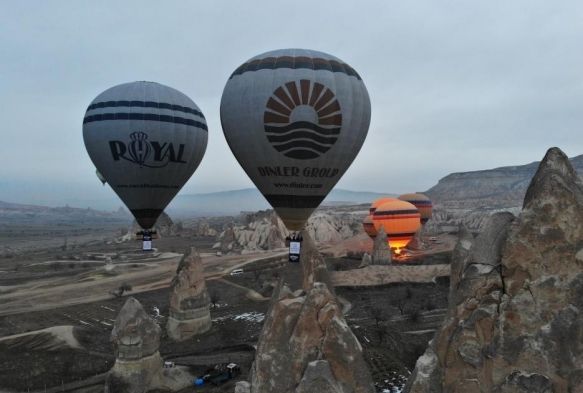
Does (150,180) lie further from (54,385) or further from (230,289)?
(230,289)

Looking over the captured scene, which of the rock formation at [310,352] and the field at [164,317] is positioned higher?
the rock formation at [310,352]

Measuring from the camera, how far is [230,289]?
127 feet

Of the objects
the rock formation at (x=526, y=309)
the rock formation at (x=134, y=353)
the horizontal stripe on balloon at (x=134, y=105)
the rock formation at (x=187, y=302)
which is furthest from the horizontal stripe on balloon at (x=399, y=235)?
the rock formation at (x=526, y=309)

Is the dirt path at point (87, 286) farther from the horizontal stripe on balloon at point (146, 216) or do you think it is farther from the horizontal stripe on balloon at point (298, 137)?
the horizontal stripe on balloon at point (298, 137)

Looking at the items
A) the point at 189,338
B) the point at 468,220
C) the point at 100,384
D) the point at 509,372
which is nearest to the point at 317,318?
the point at 509,372

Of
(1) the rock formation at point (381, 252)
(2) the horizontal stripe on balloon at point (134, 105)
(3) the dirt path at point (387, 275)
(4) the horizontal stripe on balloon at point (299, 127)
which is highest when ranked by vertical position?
(2) the horizontal stripe on balloon at point (134, 105)

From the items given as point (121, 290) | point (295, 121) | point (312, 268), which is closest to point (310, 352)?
point (295, 121)

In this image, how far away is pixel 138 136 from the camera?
22906mm

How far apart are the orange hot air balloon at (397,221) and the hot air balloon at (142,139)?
93.7 ft

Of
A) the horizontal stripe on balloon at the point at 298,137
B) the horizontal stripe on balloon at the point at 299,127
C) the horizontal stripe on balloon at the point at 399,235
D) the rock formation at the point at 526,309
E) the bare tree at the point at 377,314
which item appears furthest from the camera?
the horizontal stripe on balloon at the point at 399,235

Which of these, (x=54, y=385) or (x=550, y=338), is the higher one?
(x=550, y=338)

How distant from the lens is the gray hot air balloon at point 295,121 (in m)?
19.1

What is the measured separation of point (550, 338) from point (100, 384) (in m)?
18.4

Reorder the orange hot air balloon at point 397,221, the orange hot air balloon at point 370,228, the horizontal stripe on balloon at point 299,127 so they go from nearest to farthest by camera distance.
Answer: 1. the horizontal stripe on balloon at point 299,127
2. the orange hot air balloon at point 397,221
3. the orange hot air balloon at point 370,228
